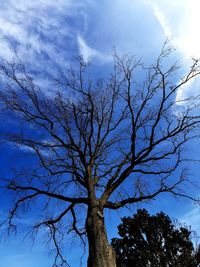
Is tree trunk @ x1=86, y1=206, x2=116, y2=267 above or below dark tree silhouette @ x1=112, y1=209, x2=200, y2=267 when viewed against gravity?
below

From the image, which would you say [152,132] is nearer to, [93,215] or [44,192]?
[93,215]

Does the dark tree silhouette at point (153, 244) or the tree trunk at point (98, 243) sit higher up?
the dark tree silhouette at point (153, 244)

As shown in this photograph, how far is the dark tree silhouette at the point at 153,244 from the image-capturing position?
22969mm

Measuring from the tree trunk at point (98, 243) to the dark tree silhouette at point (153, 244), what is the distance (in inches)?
651

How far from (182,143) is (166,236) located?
16929 millimetres

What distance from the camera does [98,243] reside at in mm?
7289

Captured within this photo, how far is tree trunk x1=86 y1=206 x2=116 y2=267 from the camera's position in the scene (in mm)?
7008

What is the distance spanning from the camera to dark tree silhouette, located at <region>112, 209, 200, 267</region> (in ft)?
75.4

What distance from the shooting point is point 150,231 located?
2558cm

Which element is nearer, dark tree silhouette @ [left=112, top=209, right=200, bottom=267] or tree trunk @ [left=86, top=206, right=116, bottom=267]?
tree trunk @ [left=86, top=206, right=116, bottom=267]

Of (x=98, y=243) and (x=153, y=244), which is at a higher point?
(x=153, y=244)

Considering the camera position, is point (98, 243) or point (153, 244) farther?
point (153, 244)

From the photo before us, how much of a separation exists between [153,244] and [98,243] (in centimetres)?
1863

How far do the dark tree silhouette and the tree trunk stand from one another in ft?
54.3
